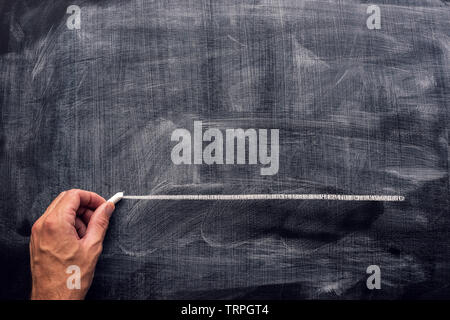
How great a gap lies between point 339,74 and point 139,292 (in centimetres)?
92

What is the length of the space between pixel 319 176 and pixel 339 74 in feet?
1.08

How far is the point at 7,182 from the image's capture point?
98 centimetres

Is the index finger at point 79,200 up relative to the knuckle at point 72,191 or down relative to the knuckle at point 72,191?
down

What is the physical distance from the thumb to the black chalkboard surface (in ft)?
0.12

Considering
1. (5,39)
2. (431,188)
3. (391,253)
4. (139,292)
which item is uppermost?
(5,39)

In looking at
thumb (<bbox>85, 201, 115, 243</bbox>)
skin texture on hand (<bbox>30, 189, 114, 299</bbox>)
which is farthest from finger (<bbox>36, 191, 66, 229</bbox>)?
thumb (<bbox>85, 201, 115, 243</bbox>)

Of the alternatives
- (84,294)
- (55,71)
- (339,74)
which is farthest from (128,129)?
(339,74)

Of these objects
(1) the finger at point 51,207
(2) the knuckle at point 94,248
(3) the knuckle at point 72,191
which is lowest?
(2) the knuckle at point 94,248

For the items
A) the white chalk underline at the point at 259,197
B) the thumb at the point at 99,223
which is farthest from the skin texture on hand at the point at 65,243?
the white chalk underline at the point at 259,197

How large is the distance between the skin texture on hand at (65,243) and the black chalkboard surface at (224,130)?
4 cm

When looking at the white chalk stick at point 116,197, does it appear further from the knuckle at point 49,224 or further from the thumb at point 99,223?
the knuckle at point 49,224

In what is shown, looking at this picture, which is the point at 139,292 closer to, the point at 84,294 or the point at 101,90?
the point at 84,294

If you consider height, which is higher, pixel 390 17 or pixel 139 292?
pixel 390 17

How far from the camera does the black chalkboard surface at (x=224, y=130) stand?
98 cm
